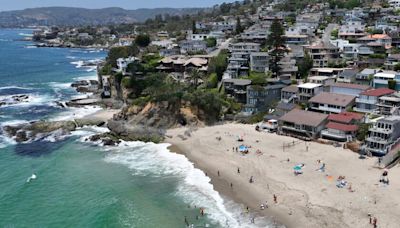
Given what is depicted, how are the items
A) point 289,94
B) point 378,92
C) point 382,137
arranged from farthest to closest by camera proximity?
point 289,94 → point 378,92 → point 382,137

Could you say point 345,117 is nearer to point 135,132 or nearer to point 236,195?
point 236,195

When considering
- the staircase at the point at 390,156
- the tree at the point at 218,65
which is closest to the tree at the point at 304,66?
the tree at the point at 218,65

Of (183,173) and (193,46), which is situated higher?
(193,46)

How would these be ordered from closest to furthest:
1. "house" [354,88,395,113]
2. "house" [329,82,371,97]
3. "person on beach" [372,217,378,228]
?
1. "person on beach" [372,217,378,228]
2. "house" [354,88,395,113]
3. "house" [329,82,371,97]

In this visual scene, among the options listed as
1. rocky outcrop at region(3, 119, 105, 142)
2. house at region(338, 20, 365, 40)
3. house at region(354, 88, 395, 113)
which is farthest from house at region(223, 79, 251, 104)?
house at region(338, 20, 365, 40)

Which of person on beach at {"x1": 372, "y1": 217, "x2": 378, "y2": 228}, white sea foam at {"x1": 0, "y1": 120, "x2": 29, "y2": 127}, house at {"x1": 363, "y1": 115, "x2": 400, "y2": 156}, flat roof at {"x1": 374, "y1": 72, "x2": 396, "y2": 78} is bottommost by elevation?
white sea foam at {"x1": 0, "y1": 120, "x2": 29, "y2": 127}

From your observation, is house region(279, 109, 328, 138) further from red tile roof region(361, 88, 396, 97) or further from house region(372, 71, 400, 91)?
house region(372, 71, 400, 91)

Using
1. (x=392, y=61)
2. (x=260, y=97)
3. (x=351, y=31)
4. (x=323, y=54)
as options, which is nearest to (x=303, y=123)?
(x=260, y=97)
